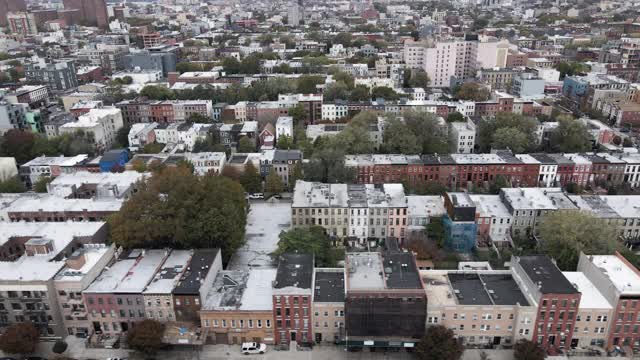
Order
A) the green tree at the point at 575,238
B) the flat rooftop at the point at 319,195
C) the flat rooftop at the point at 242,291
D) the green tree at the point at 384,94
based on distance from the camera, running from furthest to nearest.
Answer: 1. the green tree at the point at 384,94
2. the flat rooftop at the point at 319,195
3. the green tree at the point at 575,238
4. the flat rooftop at the point at 242,291

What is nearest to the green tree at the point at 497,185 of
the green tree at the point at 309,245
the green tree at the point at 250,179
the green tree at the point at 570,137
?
the green tree at the point at 570,137

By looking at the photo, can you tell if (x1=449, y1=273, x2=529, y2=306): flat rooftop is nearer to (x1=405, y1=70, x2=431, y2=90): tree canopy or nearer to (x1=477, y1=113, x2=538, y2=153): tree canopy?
(x1=477, y1=113, x2=538, y2=153): tree canopy

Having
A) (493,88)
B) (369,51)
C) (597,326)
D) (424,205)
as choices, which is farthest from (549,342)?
(369,51)

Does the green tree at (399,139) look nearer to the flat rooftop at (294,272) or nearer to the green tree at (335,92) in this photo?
the green tree at (335,92)

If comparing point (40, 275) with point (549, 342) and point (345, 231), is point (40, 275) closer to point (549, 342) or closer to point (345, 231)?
point (345, 231)

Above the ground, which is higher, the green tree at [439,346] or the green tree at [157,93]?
the green tree at [157,93]

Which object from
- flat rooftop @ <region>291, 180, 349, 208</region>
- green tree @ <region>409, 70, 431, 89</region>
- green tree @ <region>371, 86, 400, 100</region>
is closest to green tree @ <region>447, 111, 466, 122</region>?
green tree @ <region>371, 86, 400, 100</region>
